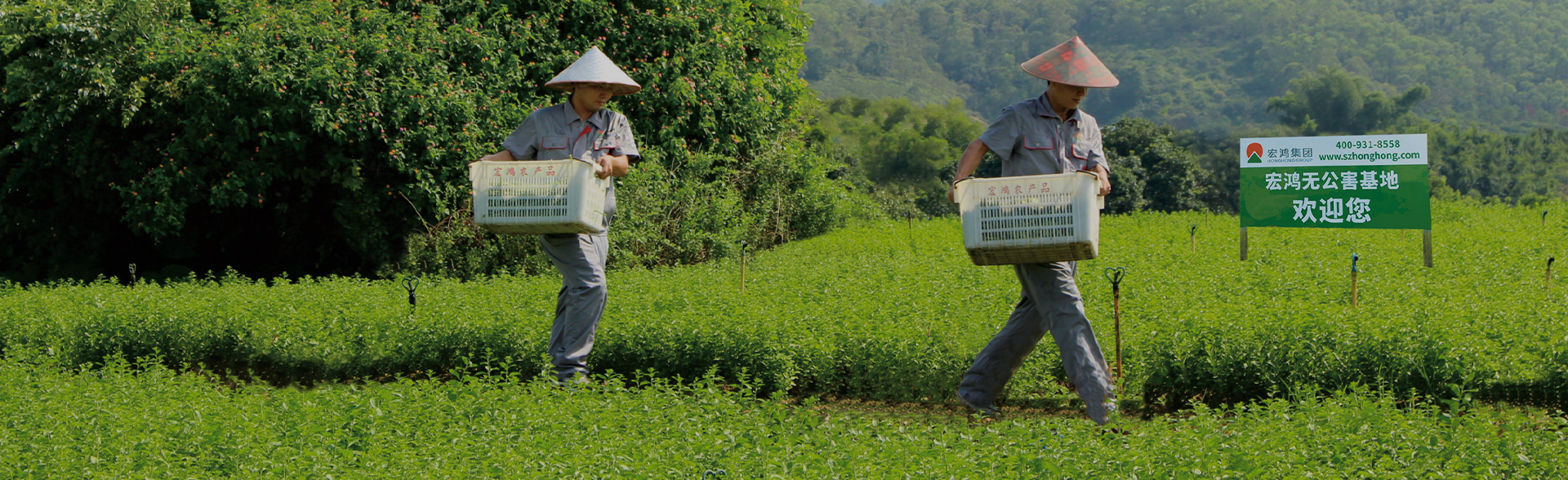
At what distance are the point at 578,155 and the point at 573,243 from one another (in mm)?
472

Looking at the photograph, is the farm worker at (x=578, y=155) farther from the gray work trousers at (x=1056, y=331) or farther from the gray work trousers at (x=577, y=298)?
the gray work trousers at (x=1056, y=331)

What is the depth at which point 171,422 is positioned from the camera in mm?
Answer: 4574

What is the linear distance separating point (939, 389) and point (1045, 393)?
566mm

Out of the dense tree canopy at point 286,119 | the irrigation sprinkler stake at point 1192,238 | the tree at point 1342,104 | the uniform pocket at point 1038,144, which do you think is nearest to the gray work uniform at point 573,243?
the uniform pocket at point 1038,144

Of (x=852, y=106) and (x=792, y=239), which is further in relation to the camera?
(x=852, y=106)

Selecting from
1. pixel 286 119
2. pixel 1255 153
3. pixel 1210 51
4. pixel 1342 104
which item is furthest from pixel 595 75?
pixel 1210 51

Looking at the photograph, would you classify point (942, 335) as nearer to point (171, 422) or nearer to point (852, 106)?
point (171, 422)

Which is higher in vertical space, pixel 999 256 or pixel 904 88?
pixel 904 88

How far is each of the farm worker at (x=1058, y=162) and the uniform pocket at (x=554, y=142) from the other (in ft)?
7.01

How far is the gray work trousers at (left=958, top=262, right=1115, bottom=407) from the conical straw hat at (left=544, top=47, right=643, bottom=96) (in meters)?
2.32

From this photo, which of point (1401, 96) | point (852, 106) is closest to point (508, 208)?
point (852, 106)

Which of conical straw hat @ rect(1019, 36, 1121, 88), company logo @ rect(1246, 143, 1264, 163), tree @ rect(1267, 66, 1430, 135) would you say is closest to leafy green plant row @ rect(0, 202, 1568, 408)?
company logo @ rect(1246, 143, 1264, 163)

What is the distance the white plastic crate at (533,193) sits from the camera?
5496 millimetres

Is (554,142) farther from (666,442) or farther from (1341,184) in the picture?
(1341,184)
